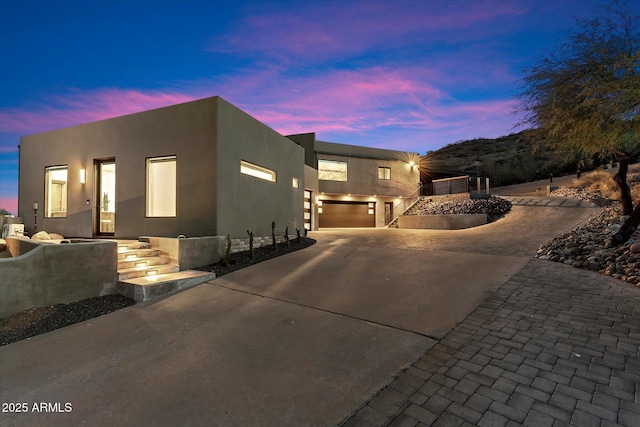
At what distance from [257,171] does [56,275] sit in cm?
613

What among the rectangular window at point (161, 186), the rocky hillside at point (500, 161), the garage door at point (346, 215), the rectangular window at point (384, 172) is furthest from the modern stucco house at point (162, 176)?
the rocky hillside at point (500, 161)

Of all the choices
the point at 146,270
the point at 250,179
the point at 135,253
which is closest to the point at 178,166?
the point at 250,179

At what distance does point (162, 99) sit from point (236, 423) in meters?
15.6

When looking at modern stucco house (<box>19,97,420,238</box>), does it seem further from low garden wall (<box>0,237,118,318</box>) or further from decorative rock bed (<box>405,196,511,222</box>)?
decorative rock bed (<box>405,196,511,222</box>)

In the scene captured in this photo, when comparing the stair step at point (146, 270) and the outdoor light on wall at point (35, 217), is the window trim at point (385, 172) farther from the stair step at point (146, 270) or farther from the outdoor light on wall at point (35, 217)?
the outdoor light on wall at point (35, 217)

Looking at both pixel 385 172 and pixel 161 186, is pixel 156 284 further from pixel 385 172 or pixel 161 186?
pixel 385 172

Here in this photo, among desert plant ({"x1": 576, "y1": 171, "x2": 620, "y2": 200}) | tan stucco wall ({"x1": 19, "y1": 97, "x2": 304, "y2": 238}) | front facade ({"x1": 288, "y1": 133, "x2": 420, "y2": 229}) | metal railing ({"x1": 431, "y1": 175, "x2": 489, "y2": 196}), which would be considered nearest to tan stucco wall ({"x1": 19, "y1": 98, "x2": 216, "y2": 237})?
tan stucco wall ({"x1": 19, "y1": 97, "x2": 304, "y2": 238})

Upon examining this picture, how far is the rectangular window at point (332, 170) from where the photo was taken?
831 inches

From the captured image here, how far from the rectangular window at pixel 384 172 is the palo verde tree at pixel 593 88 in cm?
1532

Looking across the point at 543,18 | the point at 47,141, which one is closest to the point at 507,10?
the point at 543,18

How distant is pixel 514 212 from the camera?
14266 millimetres

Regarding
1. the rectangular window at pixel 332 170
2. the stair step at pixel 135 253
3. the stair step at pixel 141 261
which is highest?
the rectangular window at pixel 332 170

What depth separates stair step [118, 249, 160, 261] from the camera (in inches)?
256

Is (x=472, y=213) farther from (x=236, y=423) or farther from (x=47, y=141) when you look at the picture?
(x=47, y=141)
